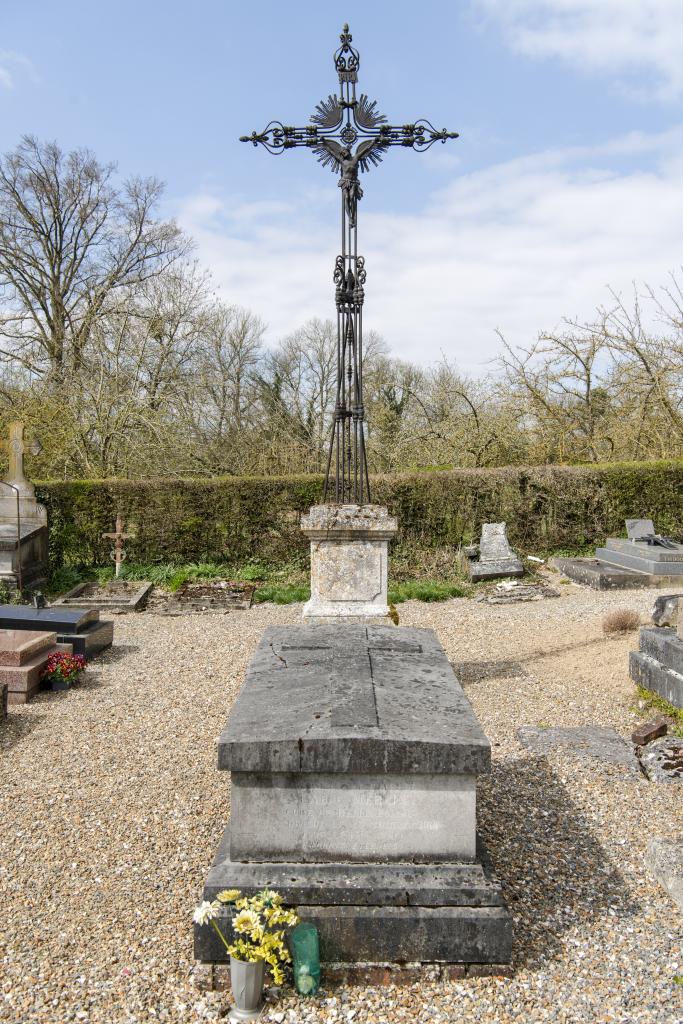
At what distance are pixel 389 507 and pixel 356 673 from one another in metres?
10.0

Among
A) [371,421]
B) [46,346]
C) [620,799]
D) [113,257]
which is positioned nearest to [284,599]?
[620,799]

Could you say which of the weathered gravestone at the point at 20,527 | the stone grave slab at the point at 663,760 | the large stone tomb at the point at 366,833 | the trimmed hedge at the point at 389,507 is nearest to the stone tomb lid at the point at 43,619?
the weathered gravestone at the point at 20,527

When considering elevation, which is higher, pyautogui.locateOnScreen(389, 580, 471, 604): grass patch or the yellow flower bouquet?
the yellow flower bouquet

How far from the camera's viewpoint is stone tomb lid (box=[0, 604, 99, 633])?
827cm

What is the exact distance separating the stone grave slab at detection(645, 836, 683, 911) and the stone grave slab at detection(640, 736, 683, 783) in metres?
0.87

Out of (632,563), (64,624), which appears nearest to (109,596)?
(64,624)

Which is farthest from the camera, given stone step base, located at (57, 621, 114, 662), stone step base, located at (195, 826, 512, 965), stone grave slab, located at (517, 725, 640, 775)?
stone step base, located at (57, 621, 114, 662)


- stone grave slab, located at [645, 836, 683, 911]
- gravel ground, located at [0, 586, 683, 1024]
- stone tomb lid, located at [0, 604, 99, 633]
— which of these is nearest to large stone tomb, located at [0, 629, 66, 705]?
gravel ground, located at [0, 586, 683, 1024]

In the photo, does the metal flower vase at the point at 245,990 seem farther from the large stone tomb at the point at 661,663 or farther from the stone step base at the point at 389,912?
the large stone tomb at the point at 661,663

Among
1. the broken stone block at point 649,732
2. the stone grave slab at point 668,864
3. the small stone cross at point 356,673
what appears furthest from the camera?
the broken stone block at point 649,732

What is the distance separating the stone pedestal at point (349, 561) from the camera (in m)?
6.57

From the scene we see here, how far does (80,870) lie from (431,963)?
191 cm

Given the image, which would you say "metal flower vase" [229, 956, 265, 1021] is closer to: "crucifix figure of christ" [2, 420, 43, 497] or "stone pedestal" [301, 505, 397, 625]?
"stone pedestal" [301, 505, 397, 625]

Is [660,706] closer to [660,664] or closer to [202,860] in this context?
[660,664]
